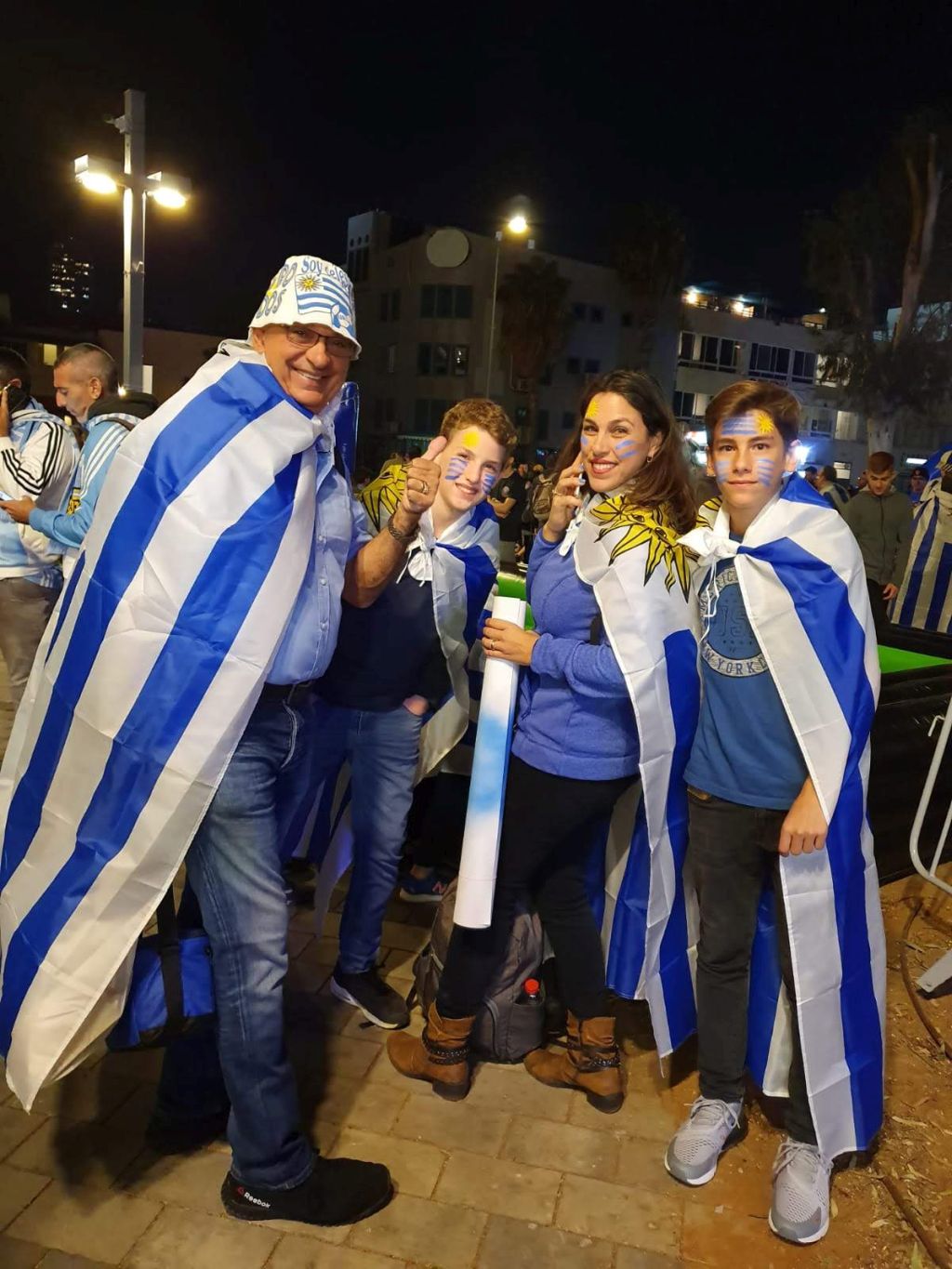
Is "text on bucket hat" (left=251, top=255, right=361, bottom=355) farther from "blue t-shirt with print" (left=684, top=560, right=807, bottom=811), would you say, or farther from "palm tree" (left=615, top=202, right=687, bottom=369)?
"palm tree" (left=615, top=202, right=687, bottom=369)

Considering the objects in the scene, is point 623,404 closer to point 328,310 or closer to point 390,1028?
point 328,310

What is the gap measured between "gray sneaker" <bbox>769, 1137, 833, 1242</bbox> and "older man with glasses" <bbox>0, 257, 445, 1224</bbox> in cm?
110

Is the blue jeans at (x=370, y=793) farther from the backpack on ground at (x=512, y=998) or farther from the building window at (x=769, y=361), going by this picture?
the building window at (x=769, y=361)

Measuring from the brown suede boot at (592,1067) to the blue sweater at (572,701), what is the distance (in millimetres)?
849

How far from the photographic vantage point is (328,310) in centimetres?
204

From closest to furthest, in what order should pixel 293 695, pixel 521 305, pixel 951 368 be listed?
pixel 293 695 < pixel 951 368 < pixel 521 305

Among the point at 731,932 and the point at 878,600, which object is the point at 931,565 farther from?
the point at 731,932

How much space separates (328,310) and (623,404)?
0.84m

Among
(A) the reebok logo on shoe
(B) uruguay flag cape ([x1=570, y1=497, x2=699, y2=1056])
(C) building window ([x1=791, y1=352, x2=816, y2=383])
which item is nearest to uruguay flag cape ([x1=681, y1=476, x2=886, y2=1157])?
(B) uruguay flag cape ([x1=570, y1=497, x2=699, y2=1056])

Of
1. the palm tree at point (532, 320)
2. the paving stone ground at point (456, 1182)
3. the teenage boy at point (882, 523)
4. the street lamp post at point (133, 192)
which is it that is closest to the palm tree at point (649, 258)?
the palm tree at point (532, 320)

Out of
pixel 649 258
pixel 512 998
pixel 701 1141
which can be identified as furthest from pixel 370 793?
pixel 649 258

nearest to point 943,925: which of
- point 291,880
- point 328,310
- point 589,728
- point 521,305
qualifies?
point 589,728

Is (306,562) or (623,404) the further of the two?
(623,404)

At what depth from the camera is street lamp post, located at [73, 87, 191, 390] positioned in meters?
9.16
